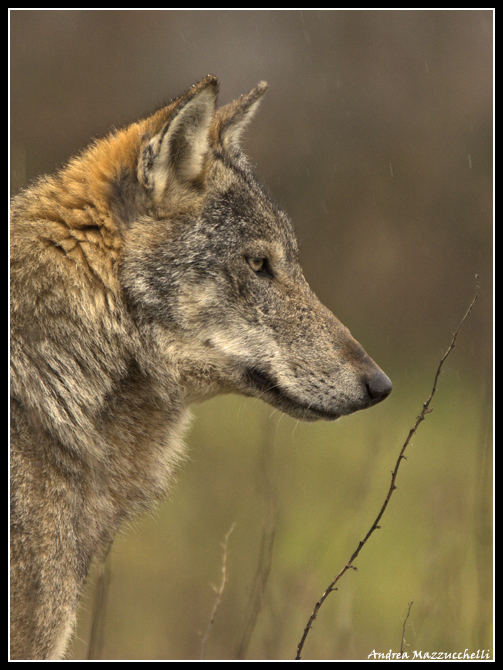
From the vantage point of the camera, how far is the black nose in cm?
448

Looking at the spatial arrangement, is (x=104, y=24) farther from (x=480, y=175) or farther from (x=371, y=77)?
(x=480, y=175)

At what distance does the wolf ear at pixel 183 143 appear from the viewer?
4.09 meters

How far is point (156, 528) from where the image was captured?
9.84 m

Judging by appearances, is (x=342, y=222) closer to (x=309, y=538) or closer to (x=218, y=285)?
(x=309, y=538)

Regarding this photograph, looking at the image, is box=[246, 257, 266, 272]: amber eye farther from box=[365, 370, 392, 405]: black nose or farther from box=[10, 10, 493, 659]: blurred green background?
box=[10, 10, 493, 659]: blurred green background

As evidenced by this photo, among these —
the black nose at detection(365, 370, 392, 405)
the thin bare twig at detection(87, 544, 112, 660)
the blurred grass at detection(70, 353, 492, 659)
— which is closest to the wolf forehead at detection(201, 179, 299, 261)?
the black nose at detection(365, 370, 392, 405)

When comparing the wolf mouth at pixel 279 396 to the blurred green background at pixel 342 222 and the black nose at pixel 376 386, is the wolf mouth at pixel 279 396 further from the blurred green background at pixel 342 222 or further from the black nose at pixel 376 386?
the blurred green background at pixel 342 222

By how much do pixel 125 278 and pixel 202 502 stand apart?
20.0 ft

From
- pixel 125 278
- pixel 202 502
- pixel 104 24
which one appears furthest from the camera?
pixel 104 24

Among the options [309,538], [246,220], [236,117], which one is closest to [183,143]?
[246,220]

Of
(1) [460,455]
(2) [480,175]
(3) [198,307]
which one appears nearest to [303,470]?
(1) [460,455]

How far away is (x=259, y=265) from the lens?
4570 mm

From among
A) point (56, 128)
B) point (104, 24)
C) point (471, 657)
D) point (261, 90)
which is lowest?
point (471, 657)

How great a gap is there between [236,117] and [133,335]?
167 centimetres
